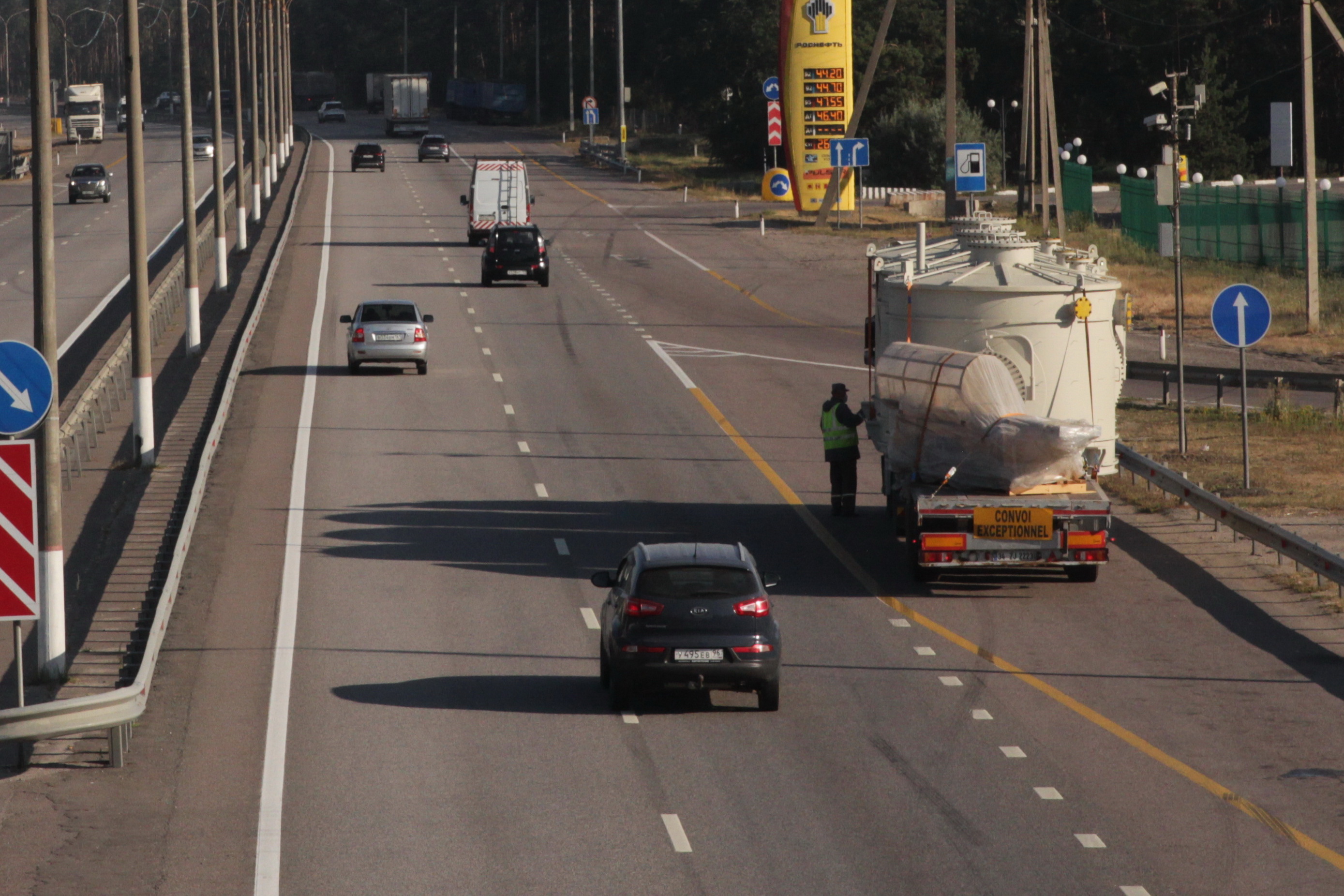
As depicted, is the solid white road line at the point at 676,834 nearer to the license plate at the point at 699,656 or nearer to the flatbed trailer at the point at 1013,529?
the license plate at the point at 699,656

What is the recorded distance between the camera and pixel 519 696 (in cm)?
1644

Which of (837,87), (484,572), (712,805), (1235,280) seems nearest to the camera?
(712,805)

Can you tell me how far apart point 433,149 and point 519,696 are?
91.7 metres

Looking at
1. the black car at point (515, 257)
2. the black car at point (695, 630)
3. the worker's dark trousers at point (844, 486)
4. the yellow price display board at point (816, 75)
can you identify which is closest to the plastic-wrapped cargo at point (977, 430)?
the worker's dark trousers at point (844, 486)

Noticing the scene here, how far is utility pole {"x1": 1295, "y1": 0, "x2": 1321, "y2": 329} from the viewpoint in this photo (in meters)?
40.2

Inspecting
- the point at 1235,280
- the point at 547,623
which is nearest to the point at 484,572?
the point at 547,623

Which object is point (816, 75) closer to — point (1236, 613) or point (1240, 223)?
point (1240, 223)

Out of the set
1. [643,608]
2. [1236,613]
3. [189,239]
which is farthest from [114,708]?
[189,239]

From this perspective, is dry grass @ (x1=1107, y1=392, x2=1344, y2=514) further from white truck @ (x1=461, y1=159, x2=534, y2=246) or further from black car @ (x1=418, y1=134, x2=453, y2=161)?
black car @ (x1=418, y1=134, x2=453, y2=161)

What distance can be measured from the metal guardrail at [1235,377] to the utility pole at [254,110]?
4152cm

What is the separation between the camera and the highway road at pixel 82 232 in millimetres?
51438

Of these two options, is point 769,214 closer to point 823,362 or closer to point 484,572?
point 823,362

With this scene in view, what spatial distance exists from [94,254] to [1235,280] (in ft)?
131

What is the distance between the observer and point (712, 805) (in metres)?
13.2
